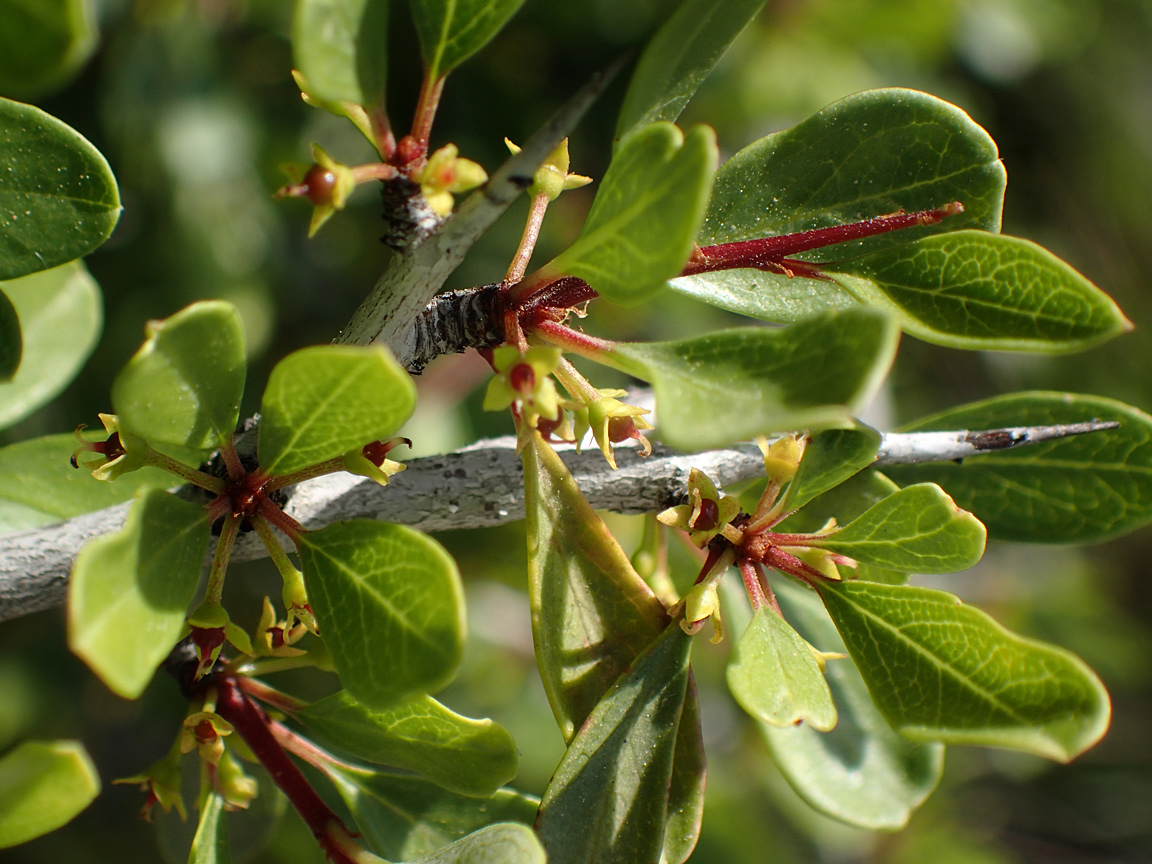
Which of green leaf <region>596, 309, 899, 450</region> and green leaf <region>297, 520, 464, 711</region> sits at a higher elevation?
green leaf <region>596, 309, 899, 450</region>

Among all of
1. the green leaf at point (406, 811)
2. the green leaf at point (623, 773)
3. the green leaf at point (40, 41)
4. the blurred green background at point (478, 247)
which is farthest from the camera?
the blurred green background at point (478, 247)

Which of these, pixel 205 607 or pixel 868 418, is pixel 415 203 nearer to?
pixel 205 607

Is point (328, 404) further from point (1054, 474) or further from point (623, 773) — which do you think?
point (1054, 474)

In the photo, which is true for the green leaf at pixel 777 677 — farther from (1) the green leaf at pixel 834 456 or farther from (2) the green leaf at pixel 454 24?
(2) the green leaf at pixel 454 24

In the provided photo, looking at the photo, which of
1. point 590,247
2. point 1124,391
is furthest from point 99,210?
point 1124,391

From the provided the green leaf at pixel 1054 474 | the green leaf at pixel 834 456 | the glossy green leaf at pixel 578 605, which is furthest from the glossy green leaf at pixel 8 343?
the green leaf at pixel 1054 474

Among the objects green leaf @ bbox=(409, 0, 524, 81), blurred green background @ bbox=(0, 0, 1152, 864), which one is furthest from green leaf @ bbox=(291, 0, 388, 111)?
blurred green background @ bbox=(0, 0, 1152, 864)

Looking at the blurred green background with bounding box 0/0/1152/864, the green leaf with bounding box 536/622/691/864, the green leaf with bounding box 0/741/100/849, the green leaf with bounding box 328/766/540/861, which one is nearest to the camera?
the green leaf with bounding box 0/741/100/849

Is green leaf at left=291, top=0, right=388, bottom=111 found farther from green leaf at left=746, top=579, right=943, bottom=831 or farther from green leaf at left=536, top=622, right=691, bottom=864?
green leaf at left=746, top=579, right=943, bottom=831
